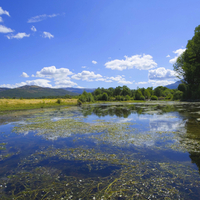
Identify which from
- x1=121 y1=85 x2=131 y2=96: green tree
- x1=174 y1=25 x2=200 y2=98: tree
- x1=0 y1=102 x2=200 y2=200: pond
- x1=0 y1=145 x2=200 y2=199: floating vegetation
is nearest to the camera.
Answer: x1=0 y1=145 x2=200 y2=199: floating vegetation

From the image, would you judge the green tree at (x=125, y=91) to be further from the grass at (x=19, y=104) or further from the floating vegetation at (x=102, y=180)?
the floating vegetation at (x=102, y=180)

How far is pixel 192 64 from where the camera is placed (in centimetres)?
4919

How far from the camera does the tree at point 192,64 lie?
4509 centimetres

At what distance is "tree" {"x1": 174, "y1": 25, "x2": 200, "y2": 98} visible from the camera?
45094mm

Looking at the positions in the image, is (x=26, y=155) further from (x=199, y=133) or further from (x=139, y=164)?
(x=199, y=133)

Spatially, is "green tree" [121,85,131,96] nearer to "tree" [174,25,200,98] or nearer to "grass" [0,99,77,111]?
"tree" [174,25,200,98]

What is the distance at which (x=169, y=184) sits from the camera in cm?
623

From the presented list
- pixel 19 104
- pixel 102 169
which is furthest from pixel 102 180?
pixel 19 104

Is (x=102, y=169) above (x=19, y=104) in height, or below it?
below

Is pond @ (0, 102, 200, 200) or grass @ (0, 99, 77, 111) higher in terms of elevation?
grass @ (0, 99, 77, 111)

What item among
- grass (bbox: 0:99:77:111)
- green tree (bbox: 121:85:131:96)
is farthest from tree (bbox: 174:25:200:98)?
green tree (bbox: 121:85:131:96)

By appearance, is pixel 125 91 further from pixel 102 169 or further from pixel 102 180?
pixel 102 180

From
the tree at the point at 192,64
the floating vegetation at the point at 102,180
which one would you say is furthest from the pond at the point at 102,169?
the tree at the point at 192,64

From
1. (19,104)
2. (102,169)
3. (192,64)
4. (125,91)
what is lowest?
(102,169)
